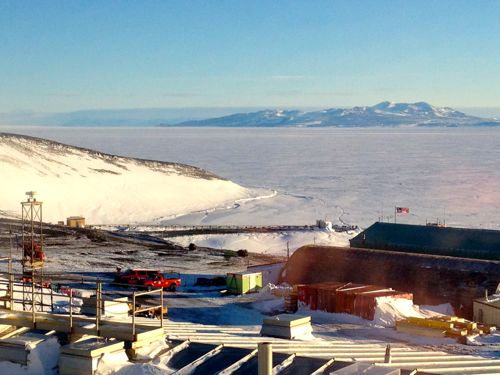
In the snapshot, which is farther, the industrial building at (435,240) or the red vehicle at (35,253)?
the industrial building at (435,240)

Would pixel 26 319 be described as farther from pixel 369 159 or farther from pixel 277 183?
pixel 369 159

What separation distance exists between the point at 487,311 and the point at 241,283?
26.8 ft

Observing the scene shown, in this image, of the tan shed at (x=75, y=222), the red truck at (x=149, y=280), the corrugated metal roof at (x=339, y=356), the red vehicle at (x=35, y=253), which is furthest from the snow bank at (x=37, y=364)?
the tan shed at (x=75, y=222)

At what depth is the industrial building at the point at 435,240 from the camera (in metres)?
29.4

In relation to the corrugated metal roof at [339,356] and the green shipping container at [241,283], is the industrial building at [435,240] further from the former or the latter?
the corrugated metal roof at [339,356]

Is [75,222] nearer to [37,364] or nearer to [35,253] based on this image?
[35,253]

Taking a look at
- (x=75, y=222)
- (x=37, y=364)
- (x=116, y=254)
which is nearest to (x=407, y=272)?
(x=116, y=254)

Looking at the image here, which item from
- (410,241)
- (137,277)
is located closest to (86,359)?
(137,277)

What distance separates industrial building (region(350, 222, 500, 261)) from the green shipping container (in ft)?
25.5

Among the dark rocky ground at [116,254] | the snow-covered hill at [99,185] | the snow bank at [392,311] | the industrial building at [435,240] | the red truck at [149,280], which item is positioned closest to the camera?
the snow bank at [392,311]

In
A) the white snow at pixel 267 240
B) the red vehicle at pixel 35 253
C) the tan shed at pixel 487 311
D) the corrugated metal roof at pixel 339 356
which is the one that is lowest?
the white snow at pixel 267 240

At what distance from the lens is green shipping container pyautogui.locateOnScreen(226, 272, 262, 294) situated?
84.9 feet

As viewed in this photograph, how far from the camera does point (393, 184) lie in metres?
72.9

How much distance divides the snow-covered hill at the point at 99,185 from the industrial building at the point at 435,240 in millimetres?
27152
